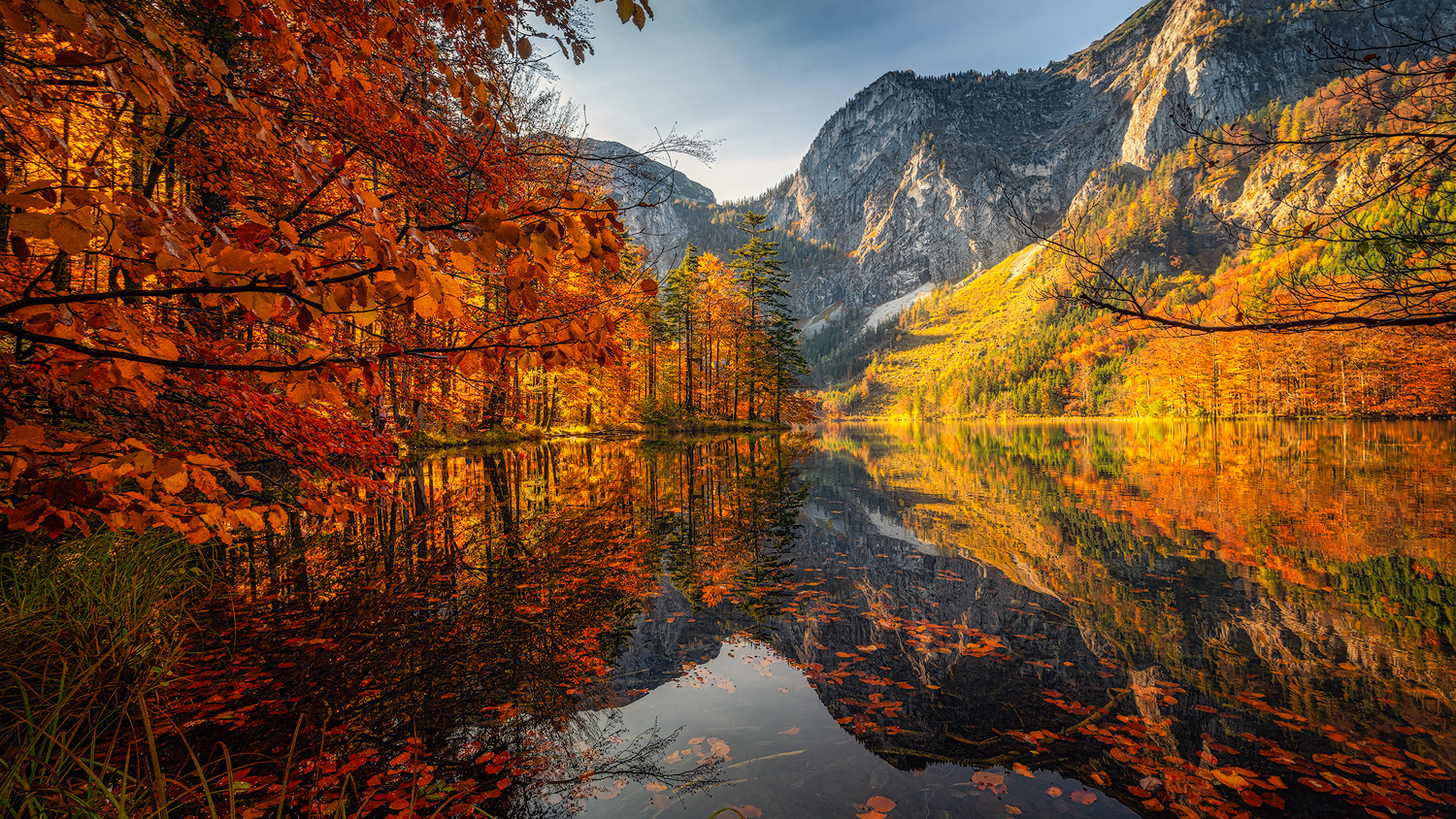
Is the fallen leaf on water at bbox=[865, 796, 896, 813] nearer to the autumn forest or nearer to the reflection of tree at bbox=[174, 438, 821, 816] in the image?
the autumn forest

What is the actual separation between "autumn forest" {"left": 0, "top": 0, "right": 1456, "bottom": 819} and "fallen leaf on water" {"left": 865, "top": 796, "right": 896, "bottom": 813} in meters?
0.04

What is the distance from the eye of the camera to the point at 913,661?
175 inches

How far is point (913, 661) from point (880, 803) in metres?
1.76

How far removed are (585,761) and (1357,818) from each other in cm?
415

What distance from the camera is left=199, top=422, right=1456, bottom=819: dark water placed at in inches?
117

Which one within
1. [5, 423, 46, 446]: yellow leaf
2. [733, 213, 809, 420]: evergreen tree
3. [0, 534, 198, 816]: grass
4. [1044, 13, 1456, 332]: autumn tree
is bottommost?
[0, 534, 198, 816]: grass

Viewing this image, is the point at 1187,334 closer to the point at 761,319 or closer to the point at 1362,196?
the point at 1362,196

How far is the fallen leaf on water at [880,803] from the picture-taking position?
280 centimetres

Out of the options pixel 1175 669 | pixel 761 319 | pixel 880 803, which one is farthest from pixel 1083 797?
pixel 761 319

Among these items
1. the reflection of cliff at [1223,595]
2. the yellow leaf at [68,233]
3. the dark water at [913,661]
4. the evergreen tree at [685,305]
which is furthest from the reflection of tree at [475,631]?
the evergreen tree at [685,305]

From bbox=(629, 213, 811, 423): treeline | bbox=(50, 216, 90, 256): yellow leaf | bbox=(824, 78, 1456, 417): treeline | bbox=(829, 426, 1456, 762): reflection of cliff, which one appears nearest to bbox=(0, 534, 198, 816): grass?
bbox=(50, 216, 90, 256): yellow leaf

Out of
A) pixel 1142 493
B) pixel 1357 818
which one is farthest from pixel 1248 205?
pixel 1357 818

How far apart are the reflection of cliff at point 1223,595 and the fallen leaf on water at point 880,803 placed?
2.86 meters

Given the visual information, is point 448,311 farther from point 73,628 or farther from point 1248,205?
point 1248,205
